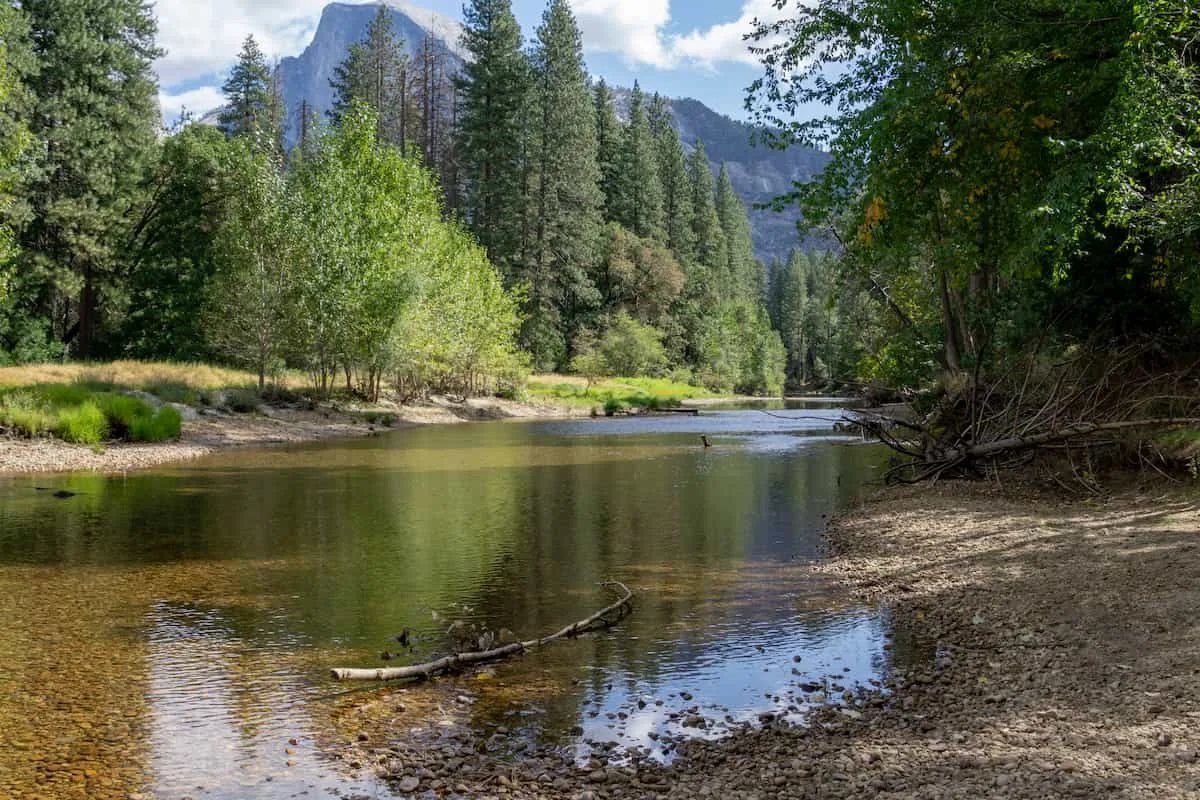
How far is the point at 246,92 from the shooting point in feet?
218

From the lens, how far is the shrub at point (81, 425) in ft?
74.8

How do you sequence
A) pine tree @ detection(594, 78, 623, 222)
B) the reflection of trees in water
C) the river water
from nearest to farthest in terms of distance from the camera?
the river water
the reflection of trees in water
pine tree @ detection(594, 78, 623, 222)

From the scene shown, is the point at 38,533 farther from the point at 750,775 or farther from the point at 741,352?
the point at 741,352

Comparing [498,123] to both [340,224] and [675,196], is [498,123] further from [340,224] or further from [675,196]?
[340,224]

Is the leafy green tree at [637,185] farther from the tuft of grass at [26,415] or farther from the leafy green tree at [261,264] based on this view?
the tuft of grass at [26,415]

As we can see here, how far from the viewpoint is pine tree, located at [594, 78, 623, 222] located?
270 ft

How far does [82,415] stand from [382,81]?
204 ft

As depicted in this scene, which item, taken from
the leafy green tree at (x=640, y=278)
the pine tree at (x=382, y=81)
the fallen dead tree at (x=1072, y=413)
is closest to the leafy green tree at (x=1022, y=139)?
the fallen dead tree at (x=1072, y=413)

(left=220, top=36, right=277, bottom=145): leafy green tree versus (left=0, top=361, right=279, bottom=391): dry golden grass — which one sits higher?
(left=220, top=36, right=277, bottom=145): leafy green tree

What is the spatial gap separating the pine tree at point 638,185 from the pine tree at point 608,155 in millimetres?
595

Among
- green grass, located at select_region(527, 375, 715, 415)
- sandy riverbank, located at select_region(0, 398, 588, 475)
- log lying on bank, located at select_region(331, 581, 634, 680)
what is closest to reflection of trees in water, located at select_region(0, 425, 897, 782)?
log lying on bank, located at select_region(331, 581, 634, 680)

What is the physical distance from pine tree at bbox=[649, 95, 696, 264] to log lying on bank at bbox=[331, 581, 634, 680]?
256 ft

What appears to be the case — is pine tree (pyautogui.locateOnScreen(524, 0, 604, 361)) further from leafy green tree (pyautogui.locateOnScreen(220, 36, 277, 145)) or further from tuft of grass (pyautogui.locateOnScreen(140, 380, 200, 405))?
tuft of grass (pyautogui.locateOnScreen(140, 380, 200, 405))

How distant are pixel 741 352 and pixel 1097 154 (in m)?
86.1
